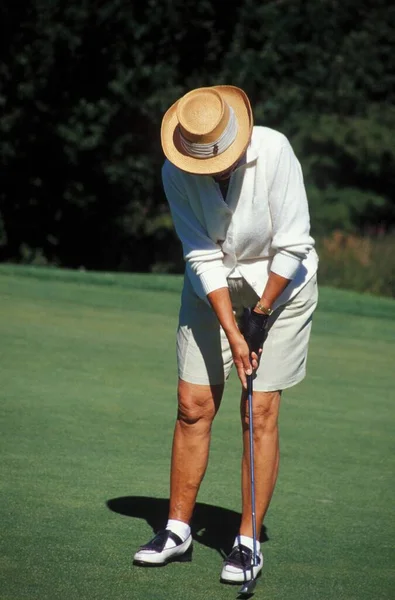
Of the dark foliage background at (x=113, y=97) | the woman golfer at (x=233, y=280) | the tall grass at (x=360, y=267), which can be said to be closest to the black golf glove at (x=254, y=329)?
the woman golfer at (x=233, y=280)

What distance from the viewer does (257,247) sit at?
463 centimetres

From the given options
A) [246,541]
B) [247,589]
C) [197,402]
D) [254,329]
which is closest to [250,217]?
[254,329]

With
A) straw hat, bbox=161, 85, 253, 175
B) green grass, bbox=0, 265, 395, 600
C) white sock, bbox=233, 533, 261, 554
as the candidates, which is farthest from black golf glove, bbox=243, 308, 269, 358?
green grass, bbox=0, 265, 395, 600

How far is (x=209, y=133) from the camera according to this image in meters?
4.50

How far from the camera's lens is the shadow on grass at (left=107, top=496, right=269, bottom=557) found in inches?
194

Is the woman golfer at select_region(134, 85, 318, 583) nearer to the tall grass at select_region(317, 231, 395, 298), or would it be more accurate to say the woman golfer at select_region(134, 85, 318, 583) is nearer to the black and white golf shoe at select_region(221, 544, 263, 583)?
the black and white golf shoe at select_region(221, 544, 263, 583)

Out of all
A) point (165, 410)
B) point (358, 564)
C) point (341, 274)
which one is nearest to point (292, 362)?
point (358, 564)

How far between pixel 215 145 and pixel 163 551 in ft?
4.64

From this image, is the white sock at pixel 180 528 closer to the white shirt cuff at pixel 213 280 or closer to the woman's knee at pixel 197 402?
the woman's knee at pixel 197 402

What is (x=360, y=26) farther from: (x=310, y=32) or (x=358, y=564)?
(x=358, y=564)

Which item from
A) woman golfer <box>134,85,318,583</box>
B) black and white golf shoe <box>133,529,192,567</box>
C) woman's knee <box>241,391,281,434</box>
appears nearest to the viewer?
black and white golf shoe <box>133,529,192,567</box>

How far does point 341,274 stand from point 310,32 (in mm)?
16034

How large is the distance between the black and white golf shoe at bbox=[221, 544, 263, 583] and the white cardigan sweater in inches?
35.4

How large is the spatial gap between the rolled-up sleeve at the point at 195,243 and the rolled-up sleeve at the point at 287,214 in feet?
0.68
